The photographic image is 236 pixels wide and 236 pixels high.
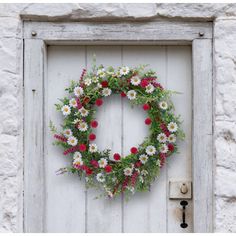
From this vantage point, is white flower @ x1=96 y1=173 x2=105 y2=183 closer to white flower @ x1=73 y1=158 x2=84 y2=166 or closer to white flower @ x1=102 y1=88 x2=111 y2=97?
white flower @ x1=73 y1=158 x2=84 y2=166

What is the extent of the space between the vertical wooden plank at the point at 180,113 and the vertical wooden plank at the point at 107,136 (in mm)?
318

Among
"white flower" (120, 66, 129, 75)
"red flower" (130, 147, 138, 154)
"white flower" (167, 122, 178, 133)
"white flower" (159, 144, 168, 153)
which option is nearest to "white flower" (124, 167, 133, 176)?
"red flower" (130, 147, 138, 154)

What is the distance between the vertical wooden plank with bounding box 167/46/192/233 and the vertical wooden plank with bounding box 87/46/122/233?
0.32 meters

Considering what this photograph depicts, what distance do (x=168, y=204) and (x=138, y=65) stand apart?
2.83ft

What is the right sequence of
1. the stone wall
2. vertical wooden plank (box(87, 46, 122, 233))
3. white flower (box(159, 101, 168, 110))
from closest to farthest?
the stone wall < white flower (box(159, 101, 168, 110)) < vertical wooden plank (box(87, 46, 122, 233))

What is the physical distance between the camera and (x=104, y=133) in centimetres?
300

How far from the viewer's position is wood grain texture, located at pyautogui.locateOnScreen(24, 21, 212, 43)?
2867mm

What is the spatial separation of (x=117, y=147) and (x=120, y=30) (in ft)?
2.29

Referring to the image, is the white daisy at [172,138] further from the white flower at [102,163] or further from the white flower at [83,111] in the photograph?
the white flower at [83,111]

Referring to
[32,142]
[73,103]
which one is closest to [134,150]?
[73,103]

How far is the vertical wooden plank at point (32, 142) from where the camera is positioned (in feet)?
9.52

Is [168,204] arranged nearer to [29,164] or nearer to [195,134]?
[195,134]

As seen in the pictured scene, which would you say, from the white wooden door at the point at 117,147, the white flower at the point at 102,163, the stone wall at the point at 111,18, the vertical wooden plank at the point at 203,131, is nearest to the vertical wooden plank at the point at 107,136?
the white wooden door at the point at 117,147

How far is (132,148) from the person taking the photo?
295 centimetres
